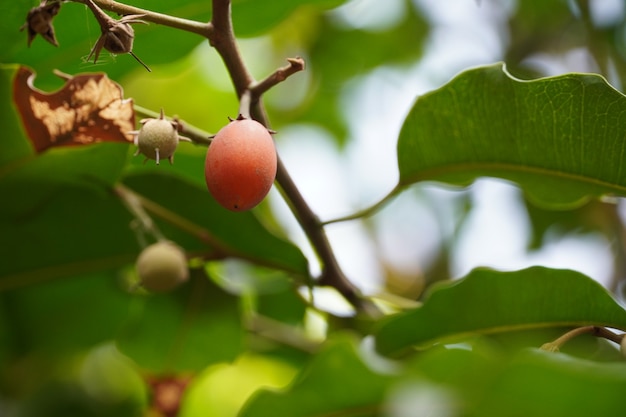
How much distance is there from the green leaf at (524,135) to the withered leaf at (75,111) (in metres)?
0.40

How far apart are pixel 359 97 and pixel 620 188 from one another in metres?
1.56

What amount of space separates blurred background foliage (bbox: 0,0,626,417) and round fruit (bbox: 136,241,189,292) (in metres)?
0.13

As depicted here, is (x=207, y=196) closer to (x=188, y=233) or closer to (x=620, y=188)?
(x=188, y=233)

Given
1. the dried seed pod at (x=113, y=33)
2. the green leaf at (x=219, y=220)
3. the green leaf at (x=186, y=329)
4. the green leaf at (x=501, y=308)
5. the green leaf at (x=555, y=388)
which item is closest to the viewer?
the green leaf at (x=555, y=388)

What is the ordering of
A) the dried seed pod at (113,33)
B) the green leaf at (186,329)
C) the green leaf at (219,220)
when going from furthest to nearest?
the green leaf at (186,329), the green leaf at (219,220), the dried seed pod at (113,33)

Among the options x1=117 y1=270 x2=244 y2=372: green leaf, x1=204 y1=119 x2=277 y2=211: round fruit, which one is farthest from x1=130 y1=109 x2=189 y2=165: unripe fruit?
x1=117 y1=270 x2=244 y2=372: green leaf

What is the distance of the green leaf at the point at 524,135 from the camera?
978mm

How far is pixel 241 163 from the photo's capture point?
0.79m

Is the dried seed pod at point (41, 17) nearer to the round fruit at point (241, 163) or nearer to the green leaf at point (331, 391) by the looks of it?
the round fruit at point (241, 163)

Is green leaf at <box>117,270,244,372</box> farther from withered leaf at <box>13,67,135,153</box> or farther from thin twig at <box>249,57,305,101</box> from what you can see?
thin twig at <box>249,57,305,101</box>

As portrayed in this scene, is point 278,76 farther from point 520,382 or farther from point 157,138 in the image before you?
point 520,382

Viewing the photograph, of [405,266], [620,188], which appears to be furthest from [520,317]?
[405,266]

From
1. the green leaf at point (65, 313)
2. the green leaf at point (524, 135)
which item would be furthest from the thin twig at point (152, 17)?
the green leaf at point (65, 313)

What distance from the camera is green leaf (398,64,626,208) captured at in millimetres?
978
